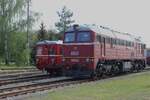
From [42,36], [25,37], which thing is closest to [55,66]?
[25,37]

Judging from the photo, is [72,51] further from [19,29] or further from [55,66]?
[19,29]

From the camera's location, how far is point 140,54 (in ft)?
141

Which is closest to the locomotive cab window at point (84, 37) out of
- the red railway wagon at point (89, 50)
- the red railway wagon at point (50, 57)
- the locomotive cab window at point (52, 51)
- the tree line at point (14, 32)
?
the red railway wagon at point (89, 50)

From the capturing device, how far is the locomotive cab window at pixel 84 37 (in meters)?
30.0

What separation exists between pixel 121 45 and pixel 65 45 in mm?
6018

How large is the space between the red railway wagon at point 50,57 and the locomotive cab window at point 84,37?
4.69 meters

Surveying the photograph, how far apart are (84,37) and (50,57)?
5.85 m

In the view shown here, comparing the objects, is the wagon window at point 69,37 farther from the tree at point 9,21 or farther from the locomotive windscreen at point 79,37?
the tree at point 9,21

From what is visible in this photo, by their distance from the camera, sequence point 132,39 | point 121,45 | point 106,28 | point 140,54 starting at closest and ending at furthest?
1. point 106,28
2. point 121,45
3. point 132,39
4. point 140,54

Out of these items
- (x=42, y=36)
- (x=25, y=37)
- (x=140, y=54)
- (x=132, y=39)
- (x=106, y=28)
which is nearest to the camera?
(x=106, y=28)

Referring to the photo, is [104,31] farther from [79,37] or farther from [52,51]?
[52,51]

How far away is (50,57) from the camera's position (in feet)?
116

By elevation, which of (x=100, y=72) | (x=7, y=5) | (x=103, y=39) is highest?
(x=7, y=5)

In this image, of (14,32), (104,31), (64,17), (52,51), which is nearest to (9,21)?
(14,32)
